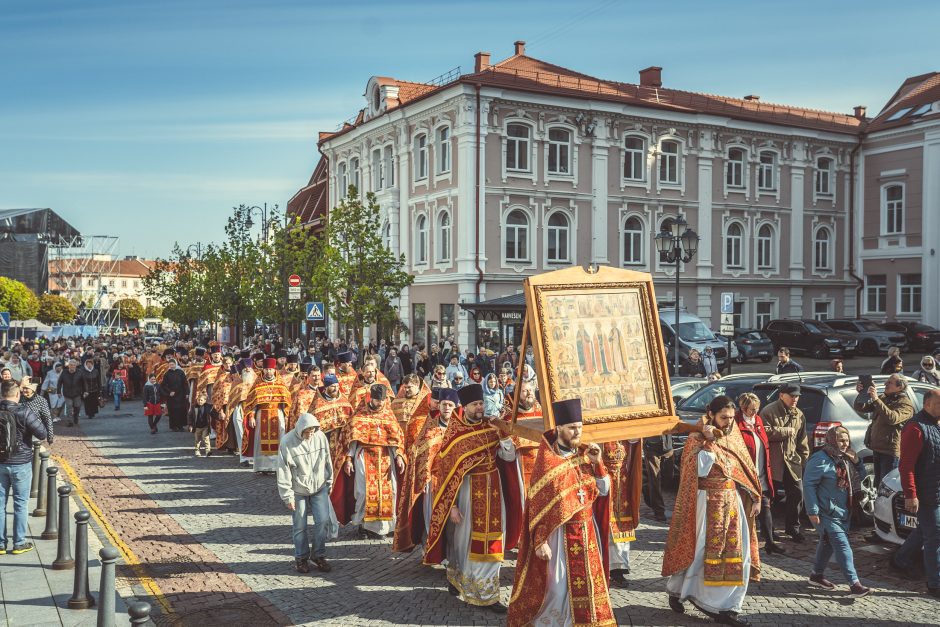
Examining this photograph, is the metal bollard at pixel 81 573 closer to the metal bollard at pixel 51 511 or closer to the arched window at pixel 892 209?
the metal bollard at pixel 51 511

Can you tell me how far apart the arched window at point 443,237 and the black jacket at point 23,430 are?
1015 inches

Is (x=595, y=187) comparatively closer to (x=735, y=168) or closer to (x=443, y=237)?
(x=443, y=237)

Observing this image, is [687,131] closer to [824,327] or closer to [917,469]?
[824,327]

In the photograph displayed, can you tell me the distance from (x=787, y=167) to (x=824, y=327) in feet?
29.3

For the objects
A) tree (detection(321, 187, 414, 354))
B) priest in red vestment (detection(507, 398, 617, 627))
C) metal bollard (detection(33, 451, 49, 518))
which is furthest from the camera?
tree (detection(321, 187, 414, 354))

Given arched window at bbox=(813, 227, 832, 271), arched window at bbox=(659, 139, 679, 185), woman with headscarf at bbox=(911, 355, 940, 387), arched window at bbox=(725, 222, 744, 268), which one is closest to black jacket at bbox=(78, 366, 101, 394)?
woman with headscarf at bbox=(911, 355, 940, 387)

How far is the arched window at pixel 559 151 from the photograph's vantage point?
113ft

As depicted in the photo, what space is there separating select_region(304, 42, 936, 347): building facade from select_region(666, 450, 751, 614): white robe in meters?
22.9

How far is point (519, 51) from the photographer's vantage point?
37.5 m

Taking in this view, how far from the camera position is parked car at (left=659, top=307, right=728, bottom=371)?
2855cm

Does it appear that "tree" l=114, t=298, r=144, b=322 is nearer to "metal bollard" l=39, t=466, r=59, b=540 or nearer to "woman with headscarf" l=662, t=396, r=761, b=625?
"metal bollard" l=39, t=466, r=59, b=540

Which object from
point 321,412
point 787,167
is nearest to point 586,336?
point 321,412

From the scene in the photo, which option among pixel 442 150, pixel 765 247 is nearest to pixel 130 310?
pixel 442 150

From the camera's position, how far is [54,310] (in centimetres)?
7362
